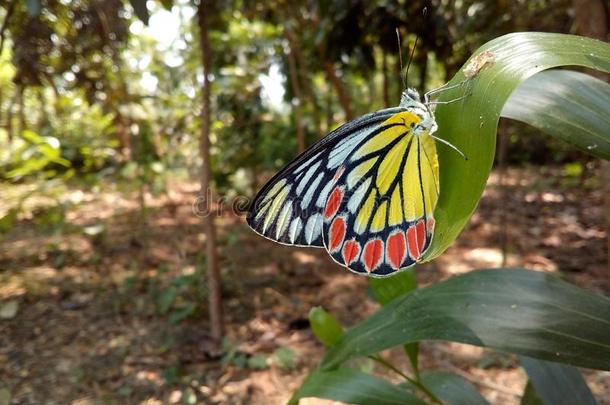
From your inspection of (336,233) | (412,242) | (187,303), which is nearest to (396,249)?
(412,242)

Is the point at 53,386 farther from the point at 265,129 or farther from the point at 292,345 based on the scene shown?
the point at 265,129

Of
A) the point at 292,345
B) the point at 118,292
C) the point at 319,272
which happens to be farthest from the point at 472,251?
the point at 118,292

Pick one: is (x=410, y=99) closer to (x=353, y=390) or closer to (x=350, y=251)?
(x=350, y=251)

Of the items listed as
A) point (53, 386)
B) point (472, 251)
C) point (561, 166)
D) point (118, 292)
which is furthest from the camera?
point (561, 166)

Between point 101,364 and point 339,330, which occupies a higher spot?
point 339,330

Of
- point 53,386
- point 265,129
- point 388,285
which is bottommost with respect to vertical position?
point 53,386

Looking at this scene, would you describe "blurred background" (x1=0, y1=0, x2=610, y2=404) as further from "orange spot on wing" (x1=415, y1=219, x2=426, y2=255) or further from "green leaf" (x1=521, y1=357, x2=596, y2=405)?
"orange spot on wing" (x1=415, y1=219, x2=426, y2=255)

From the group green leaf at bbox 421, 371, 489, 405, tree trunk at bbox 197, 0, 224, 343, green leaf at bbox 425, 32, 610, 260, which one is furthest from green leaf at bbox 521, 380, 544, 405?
tree trunk at bbox 197, 0, 224, 343
